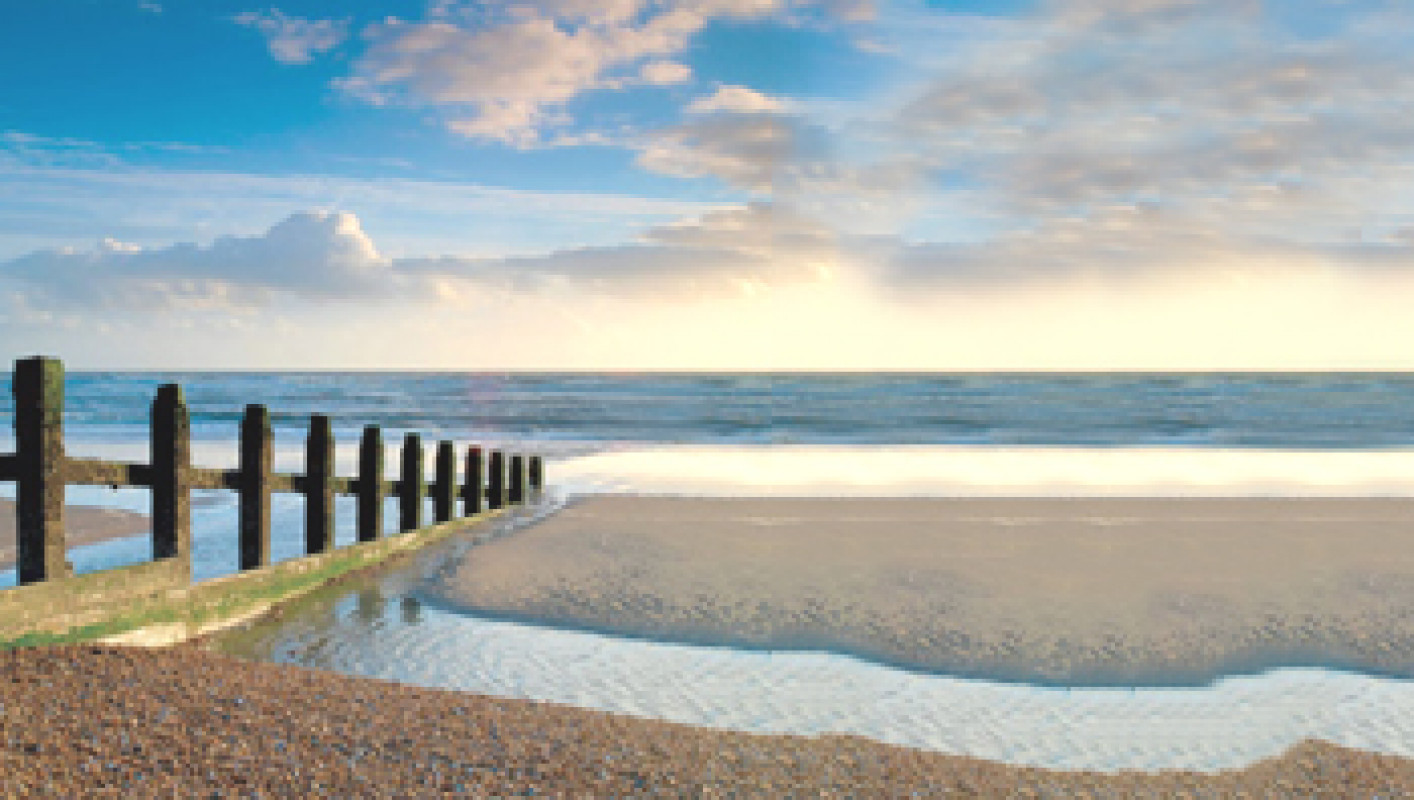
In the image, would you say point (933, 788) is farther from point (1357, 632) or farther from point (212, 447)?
point (212, 447)

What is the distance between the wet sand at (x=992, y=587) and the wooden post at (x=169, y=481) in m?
2.34

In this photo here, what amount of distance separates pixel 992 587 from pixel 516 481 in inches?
311

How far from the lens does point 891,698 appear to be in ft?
17.6

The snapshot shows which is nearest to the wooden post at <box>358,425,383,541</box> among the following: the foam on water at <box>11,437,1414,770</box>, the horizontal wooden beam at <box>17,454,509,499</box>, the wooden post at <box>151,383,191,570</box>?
the foam on water at <box>11,437,1414,770</box>

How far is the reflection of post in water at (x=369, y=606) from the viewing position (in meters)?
6.77

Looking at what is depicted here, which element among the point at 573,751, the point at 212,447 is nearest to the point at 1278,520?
the point at 573,751

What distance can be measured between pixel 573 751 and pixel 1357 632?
20.4ft

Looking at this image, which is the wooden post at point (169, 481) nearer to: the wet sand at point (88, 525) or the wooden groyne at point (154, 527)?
the wooden groyne at point (154, 527)

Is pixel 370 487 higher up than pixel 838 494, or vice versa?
pixel 370 487

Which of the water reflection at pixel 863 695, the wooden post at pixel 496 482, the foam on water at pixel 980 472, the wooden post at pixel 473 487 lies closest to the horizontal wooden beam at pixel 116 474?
the water reflection at pixel 863 695

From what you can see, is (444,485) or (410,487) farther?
(444,485)

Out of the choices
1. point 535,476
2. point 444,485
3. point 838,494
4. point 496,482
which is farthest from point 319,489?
point 838,494

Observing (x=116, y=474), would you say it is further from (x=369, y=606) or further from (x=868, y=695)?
(x=868, y=695)

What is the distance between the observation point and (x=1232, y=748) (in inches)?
186
